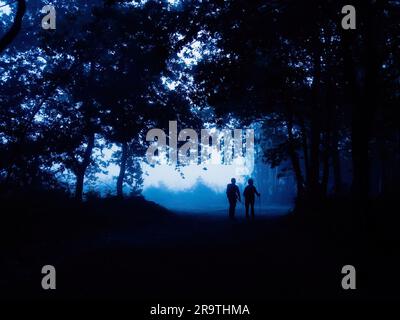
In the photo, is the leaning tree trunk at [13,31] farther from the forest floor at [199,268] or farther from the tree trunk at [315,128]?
the tree trunk at [315,128]

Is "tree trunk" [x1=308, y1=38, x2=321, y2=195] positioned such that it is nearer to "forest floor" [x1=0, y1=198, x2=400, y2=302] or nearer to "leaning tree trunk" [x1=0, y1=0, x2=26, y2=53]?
"forest floor" [x1=0, y1=198, x2=400, y2=302]

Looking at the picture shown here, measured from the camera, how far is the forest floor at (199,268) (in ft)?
18.9

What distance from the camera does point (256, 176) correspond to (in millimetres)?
80812

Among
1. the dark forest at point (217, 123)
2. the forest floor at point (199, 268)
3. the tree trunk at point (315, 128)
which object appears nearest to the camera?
Result: the forest floor at point (199, 268)

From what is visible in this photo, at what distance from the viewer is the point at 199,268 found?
7.26 m

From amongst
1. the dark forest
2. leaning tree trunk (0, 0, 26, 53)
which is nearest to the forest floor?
the dark forest

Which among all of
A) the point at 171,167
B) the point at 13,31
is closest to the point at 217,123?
the point at 13,31

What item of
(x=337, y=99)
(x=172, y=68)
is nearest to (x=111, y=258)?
(x=337, y=99)

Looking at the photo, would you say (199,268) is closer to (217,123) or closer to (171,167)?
(217,123)

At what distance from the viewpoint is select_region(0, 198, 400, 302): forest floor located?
5.75m

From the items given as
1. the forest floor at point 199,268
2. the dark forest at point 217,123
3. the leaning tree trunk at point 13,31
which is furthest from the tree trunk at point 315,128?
the leaning tree trunk at point 13,31

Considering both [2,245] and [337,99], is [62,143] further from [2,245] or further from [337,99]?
[337,99]
